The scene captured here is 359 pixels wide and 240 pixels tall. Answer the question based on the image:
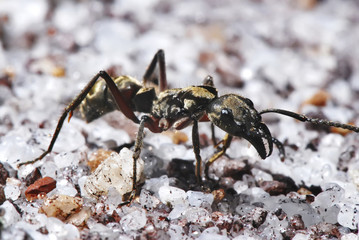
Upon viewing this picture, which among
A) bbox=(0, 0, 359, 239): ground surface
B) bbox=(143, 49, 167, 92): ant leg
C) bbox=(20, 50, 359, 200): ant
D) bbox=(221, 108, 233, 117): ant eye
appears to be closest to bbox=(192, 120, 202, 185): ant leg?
bbox=(20, 50, 359, 200): ant

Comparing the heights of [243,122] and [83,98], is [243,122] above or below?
above

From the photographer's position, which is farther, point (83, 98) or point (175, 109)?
point (175, 109)

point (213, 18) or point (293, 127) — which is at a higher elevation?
point (213, 18)

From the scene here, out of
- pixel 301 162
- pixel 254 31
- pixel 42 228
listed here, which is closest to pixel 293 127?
pixel 301 162

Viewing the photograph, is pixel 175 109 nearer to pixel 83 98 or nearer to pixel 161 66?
pixel 161 66

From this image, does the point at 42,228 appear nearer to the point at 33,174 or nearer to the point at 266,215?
the point at 33,174

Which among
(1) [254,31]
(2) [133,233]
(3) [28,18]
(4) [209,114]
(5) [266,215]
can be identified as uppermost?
(1) [254,31]

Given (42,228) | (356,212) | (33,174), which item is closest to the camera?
(42,228)

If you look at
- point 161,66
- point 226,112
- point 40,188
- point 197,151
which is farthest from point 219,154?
point 40,188
